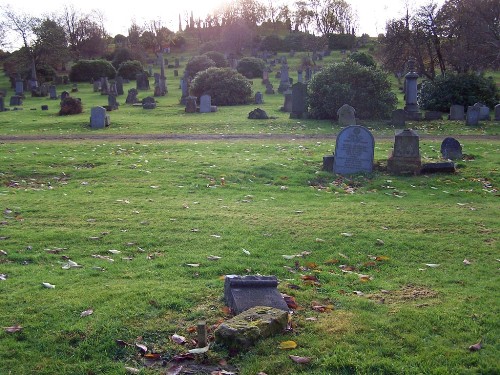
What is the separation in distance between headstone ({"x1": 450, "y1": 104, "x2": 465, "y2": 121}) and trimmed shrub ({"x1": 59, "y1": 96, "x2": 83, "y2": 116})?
63.8 ft

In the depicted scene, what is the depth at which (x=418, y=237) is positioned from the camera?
9.03 meters

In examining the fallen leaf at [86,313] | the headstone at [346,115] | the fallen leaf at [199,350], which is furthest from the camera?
the headstone at [346,115]

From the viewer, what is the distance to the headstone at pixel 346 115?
24.8 metres

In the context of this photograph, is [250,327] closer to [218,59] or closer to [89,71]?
[218,59]

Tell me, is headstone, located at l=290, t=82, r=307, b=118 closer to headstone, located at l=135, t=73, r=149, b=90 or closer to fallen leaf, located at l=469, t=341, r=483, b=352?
fallen leaf, located at l=469, t=341, r=483, b=352

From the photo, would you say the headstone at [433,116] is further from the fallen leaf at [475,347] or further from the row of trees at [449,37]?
the fallen leaf at [475,347]

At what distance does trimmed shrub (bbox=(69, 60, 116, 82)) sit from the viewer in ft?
195

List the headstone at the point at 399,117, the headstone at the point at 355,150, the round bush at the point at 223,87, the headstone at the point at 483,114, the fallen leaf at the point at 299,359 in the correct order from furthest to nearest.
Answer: the round bush at the point at 223,87 → the headstone at the point at 483,114 → the headstone at the point at 399,117 → the headstone at the point at 355,150 → the fallen leaf at the point at 299,359

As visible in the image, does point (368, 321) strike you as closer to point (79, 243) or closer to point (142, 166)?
point (79, 243)

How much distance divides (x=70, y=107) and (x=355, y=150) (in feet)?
67.9

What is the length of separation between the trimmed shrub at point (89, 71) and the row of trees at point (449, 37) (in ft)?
96.1

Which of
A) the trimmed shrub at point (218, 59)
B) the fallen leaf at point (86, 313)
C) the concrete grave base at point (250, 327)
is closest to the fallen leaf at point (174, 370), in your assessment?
the concrete grave base at point (250, 327)

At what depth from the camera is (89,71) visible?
5962cm

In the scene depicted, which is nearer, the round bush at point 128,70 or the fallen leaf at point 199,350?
the fallen leaf at point 199,350
